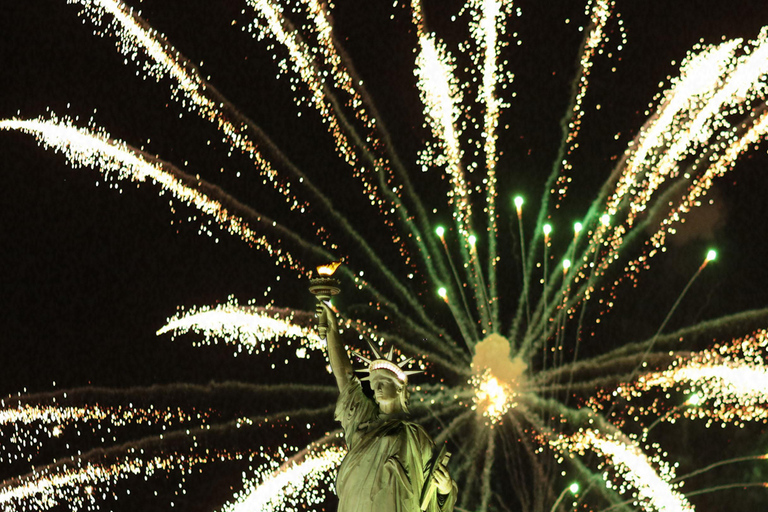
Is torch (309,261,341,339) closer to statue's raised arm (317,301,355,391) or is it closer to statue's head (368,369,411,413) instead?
statue's raised arm (317,301,355,391)

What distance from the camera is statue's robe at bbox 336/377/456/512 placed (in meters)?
12.6

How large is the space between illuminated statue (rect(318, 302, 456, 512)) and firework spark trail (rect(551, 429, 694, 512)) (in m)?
15.7

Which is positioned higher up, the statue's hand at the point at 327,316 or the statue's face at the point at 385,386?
the statue's hand at the point at 327,316

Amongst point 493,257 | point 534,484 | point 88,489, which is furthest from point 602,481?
point 88,489

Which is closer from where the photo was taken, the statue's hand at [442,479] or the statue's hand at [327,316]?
the statue's hand at [442,479]

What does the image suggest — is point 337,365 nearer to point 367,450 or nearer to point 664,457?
point 367,450

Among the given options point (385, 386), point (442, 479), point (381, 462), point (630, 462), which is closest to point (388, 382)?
point (385, 386)

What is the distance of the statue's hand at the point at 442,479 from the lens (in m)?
12.6

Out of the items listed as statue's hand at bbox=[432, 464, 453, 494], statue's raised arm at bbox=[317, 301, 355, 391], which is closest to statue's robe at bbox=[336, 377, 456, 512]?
statue's hand at bbox=[432, 464, 453, 494]

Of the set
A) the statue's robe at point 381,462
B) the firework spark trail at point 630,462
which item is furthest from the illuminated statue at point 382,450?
the firework spark trail at point 630,462

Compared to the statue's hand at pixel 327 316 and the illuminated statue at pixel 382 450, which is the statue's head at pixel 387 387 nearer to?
the illuminated statue at pixel 382 450

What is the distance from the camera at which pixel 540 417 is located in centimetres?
3025

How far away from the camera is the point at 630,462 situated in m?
28.4

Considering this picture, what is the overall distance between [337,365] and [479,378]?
16.7 meters
